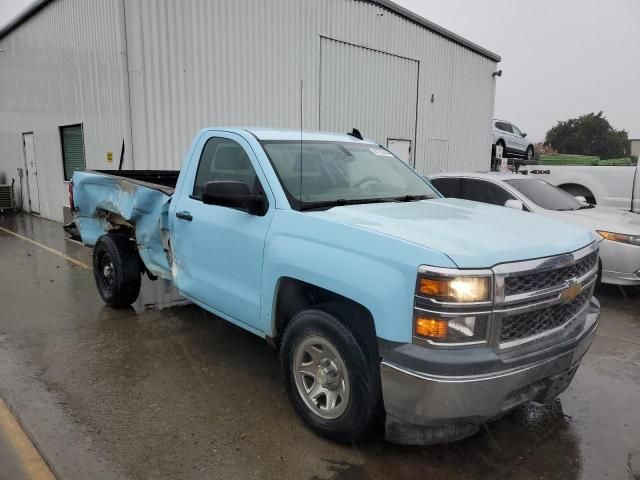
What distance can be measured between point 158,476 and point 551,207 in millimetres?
6136

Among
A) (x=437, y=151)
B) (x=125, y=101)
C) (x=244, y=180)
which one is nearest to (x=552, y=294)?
(x=244, y=180)

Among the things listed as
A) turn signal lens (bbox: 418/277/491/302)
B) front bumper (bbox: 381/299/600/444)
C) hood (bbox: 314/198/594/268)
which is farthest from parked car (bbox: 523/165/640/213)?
turn signal lens (bbox: 418/277/491/302)

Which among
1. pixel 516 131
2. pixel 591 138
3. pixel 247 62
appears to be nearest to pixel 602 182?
pixel 247 62

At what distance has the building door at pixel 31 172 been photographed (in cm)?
1452

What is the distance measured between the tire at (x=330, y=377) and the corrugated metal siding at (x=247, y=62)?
24.3ft

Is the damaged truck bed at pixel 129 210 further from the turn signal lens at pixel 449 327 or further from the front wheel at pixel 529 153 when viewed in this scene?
the front wheel at pixel 529 153

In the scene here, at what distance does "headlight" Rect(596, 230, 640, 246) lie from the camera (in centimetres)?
626

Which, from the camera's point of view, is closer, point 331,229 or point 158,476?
point 158,476

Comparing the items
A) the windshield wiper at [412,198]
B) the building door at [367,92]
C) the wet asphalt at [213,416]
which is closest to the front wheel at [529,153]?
the building door at [367,92]

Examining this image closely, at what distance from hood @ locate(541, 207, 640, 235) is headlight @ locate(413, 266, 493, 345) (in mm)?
4739

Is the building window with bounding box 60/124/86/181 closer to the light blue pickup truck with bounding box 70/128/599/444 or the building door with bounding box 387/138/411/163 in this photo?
the building door with bounding box 387/138/411/163

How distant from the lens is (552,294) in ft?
9.18

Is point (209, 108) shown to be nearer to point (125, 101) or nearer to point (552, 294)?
point (125, 101)

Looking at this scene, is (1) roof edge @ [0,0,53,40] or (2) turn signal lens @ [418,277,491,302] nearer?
(2) turn signal lens @ [418,277,491,302]
